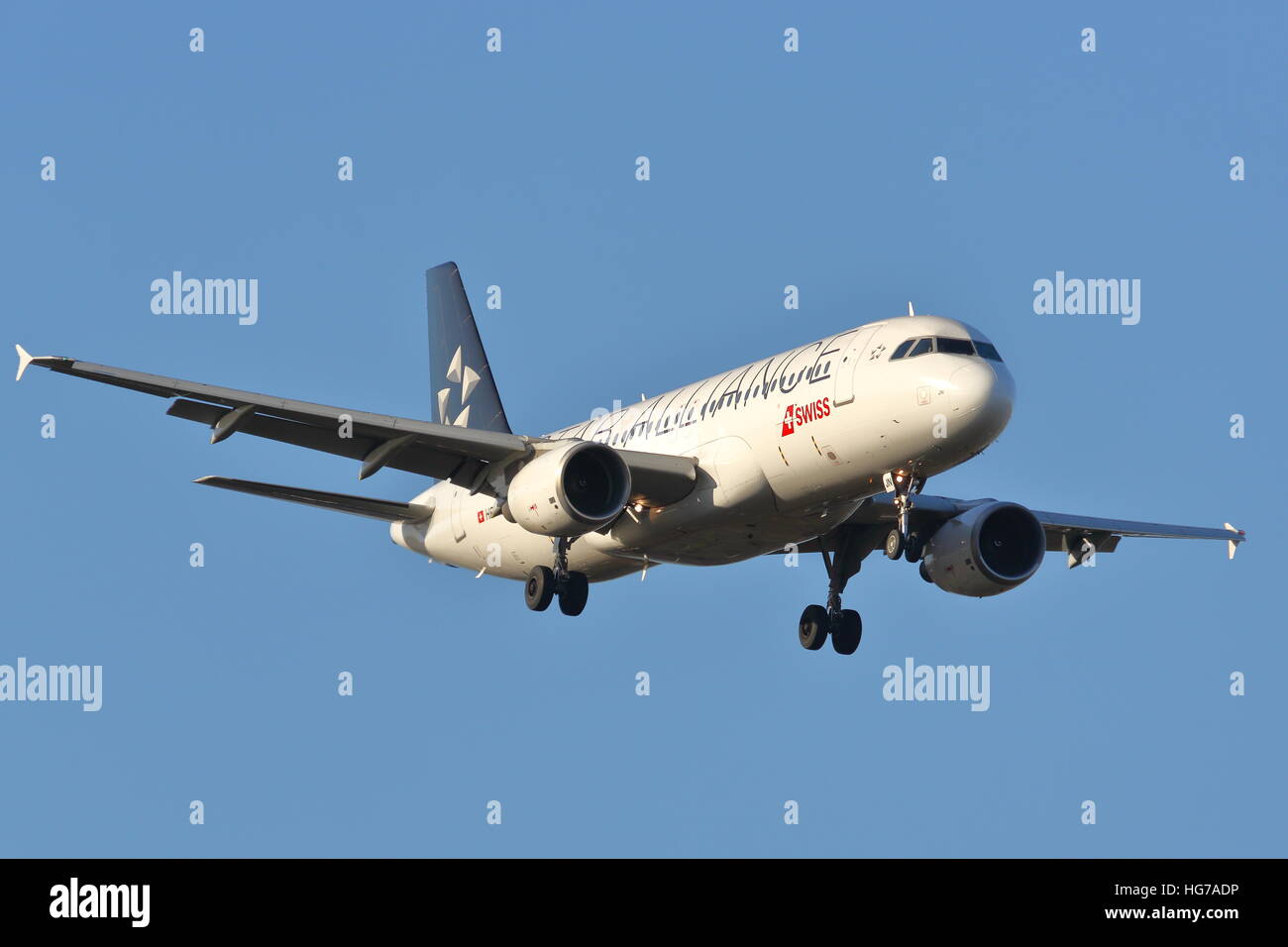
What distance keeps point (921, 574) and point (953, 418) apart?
30.3 feet

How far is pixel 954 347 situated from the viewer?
37.0m

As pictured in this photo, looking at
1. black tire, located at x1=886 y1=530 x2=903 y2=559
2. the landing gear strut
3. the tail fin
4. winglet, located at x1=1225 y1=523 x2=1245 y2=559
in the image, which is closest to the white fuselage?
the landing gear strut

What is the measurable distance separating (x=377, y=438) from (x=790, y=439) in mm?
9069

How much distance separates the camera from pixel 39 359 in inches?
1403

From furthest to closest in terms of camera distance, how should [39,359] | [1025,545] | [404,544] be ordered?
[404,544], [1025,545], [39,359]

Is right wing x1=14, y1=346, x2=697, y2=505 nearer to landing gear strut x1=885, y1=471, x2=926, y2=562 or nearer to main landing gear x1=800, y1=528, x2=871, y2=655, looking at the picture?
landing gear strut x1=885, y1=471, x2=926, y2=562

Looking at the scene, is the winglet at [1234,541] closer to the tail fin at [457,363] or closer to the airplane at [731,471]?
the airplane at [731,471]

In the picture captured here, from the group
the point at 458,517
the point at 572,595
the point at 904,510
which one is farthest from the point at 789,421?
the point at 458,517

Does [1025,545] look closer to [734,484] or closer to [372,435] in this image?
[734,484]

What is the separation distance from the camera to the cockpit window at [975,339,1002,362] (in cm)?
3719

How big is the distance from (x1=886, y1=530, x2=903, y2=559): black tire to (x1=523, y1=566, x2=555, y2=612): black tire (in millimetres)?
7815

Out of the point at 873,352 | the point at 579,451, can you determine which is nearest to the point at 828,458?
the point at 873,352

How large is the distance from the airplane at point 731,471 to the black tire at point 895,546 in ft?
0.17
